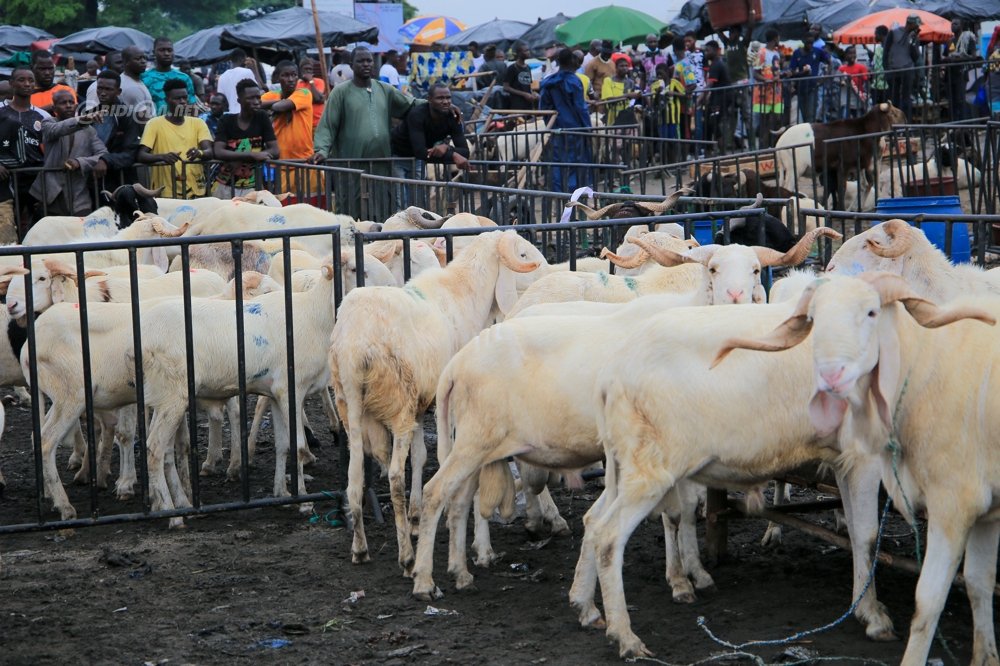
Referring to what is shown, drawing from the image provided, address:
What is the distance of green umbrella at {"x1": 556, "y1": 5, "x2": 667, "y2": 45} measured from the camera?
95.1ft

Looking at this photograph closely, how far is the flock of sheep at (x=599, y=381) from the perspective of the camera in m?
4.38

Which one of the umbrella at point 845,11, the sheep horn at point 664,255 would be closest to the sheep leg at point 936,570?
the sheep horn at point 664,255

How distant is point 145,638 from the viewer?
17.7ft

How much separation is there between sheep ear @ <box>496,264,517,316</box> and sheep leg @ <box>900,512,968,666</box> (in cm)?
315

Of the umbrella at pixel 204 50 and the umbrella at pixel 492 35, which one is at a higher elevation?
the umbrella at pixel 492 35

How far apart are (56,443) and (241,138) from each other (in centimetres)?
681

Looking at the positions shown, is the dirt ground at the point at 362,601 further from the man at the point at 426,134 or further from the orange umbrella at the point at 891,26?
the orange umbrella at the point at 891,26

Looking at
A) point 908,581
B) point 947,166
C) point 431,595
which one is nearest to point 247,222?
point 431,595

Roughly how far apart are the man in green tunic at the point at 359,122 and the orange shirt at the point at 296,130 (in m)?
1.20

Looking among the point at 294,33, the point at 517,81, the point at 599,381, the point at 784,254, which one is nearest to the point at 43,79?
the point at 517,81

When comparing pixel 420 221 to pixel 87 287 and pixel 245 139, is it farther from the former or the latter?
pixel 245 139

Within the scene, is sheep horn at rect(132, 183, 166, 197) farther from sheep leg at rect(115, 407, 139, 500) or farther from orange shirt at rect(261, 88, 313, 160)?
sheep leg at rect(115, 407, 139, 500)

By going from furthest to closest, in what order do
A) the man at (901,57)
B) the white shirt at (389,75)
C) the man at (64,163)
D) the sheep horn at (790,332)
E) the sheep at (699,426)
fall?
the white shirt at (389,75), the man at (901,57), the man at (64,163), the sheep at (699,426), the sheep horn at (790,332)

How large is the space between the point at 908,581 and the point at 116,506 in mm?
4494
